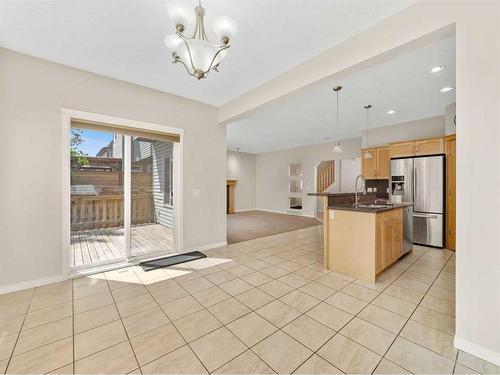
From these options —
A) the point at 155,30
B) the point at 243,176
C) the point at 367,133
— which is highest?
the point at 155,30

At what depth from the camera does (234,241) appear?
4.91 meters

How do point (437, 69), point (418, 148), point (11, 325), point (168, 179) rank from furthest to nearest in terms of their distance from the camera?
1. point (418, 148)
2. point (168, 179)
3. point (437, 69)
4. point (11, 325)

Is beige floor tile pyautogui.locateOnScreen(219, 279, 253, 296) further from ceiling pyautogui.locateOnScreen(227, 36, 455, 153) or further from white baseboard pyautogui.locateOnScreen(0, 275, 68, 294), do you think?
ceiling pyautogui.locateOnScreen(227, 36, 455, 153)

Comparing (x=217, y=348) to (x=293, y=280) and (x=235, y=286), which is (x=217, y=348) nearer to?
(x=235, y=286)

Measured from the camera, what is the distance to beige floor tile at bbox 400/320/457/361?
1.65 meters

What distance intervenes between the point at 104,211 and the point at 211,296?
7.54ft

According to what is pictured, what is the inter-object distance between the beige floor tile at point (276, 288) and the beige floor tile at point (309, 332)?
51 centimetres

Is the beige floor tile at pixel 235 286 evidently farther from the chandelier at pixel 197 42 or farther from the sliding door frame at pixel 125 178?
the chandelier at pixel 197 42

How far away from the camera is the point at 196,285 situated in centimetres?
276

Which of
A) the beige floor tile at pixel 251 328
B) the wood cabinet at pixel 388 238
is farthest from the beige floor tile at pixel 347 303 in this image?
the beige floor tile at pixel 251 328

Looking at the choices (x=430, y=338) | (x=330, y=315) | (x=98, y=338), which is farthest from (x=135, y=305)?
(x=430, y=338)

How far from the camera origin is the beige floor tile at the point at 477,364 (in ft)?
4.86

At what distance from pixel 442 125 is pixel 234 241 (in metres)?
5.54

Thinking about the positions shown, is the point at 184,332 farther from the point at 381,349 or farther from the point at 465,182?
the point at 465,182
